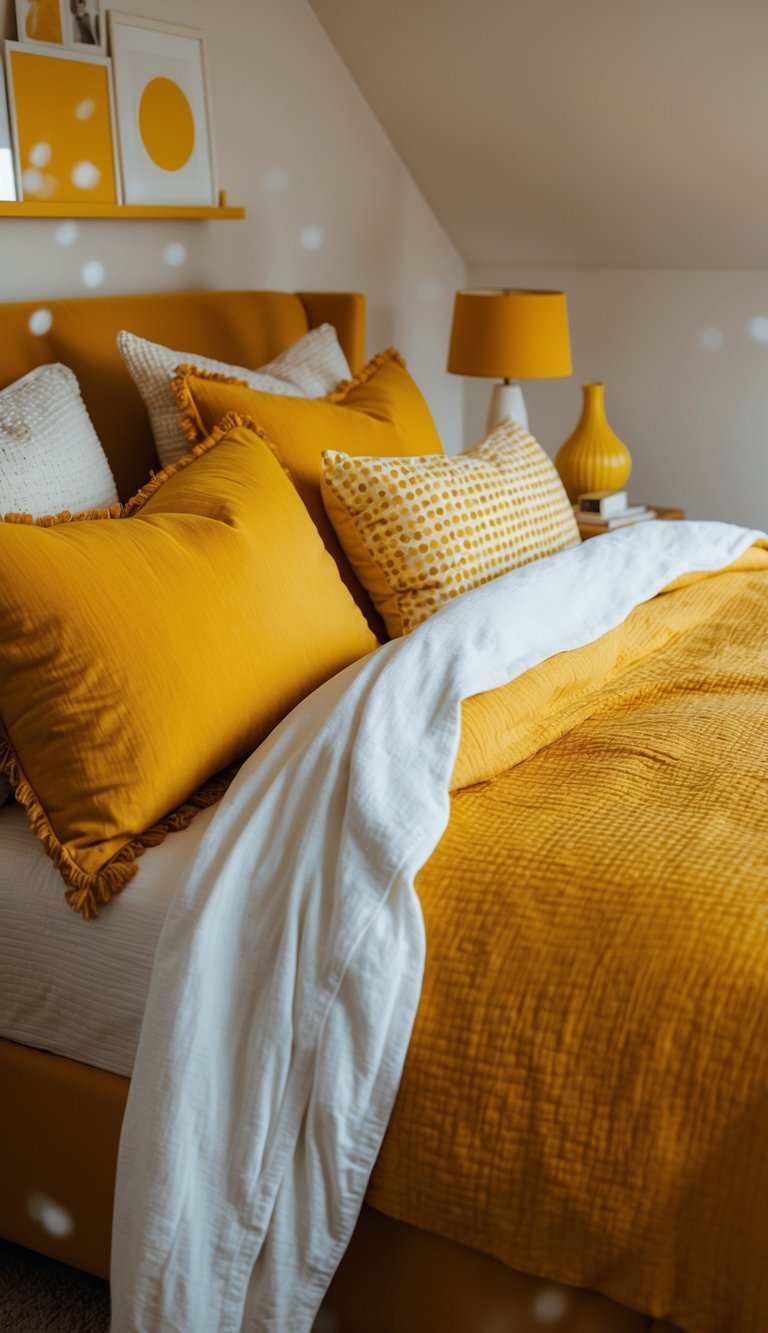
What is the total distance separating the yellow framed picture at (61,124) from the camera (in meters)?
2.18

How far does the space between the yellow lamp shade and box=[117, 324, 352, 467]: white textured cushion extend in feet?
1.94

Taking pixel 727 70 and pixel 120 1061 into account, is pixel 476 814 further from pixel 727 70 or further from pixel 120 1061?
pixel 727 70

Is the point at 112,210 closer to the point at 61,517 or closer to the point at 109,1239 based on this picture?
the point at 61,517

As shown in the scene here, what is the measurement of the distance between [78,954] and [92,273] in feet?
5.12

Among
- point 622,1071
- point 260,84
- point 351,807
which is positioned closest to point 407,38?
point 260,84

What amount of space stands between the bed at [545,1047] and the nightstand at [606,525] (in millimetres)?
1442

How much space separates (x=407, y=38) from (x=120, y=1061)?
2.63m

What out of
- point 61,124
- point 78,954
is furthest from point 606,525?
point 78,954

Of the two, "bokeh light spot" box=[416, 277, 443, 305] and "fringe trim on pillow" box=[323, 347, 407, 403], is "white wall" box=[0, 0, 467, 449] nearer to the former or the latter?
"bokeh light spot" box=[416, 277, 443, 305]

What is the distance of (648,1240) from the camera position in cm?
104

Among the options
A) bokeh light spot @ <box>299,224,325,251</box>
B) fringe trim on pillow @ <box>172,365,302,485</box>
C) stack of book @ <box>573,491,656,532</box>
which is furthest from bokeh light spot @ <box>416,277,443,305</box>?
fringe trim on pillow @ <box>172,365,302,485</box>

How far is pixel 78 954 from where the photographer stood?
132 cm

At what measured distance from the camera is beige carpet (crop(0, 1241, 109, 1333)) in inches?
55.8

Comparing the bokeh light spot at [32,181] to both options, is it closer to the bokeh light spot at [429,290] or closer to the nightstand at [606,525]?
the nightstand at [606,525]
